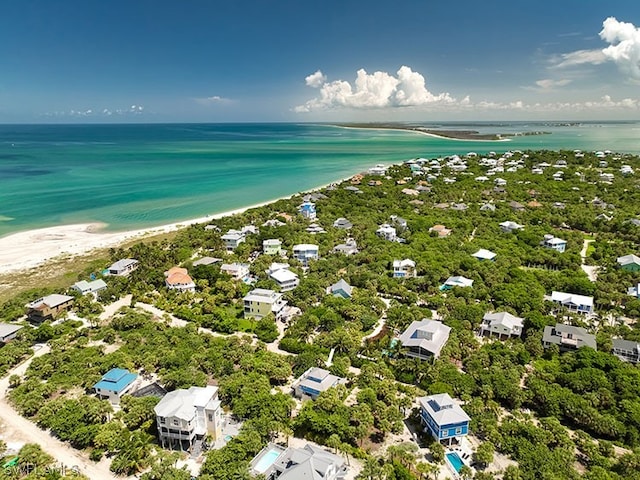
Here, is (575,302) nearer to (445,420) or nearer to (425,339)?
(425,339)

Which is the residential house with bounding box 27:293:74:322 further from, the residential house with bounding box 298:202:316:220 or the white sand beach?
the residential house with bounding box 298:202:316:220

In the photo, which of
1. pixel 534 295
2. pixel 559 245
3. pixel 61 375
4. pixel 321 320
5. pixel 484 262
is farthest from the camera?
pixel 559 245

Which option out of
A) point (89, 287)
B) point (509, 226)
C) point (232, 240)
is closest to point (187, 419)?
point (89, 287)

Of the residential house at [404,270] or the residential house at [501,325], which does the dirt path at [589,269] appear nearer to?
the residential house at [501,325]

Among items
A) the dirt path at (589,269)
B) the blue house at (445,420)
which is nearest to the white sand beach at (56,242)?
the blue house at (445,420)

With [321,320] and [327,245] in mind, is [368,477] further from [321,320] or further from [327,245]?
[327,245]

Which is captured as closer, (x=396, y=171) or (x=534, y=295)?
(x=534, y=295)

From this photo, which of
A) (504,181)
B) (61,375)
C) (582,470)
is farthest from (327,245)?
(504,181)
